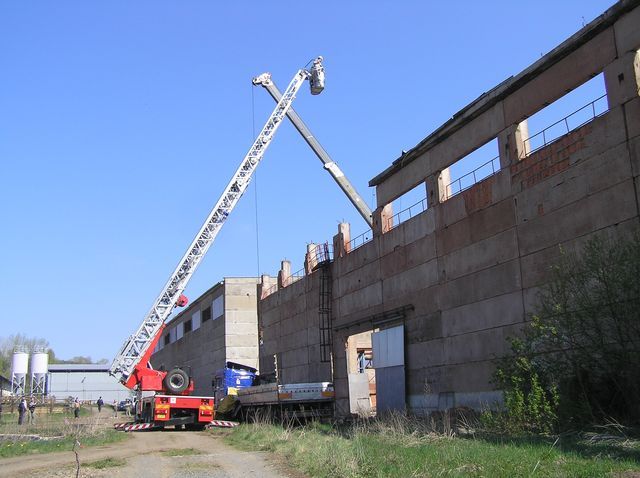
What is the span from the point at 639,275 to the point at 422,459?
563 cm

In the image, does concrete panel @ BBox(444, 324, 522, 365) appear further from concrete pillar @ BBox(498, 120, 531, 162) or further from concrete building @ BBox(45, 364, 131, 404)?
concrete building @ BBox(45, 364, 131, 404)

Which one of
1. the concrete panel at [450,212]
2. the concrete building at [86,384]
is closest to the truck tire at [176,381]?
the concrete panel at [450,212]

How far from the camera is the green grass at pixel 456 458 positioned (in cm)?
887

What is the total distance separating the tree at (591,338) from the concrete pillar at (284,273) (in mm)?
23278

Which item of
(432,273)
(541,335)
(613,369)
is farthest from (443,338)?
(613,369)

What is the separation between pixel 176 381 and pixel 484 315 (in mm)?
16104

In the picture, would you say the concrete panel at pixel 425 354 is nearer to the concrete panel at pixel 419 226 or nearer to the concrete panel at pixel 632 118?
the concrete panel at pixel 419 226

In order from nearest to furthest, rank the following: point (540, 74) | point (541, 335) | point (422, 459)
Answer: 1. point (422, 459)
2. point (541, 335)
3. point (540, 74)

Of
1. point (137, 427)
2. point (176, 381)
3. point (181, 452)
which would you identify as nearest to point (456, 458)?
point (181, 452)

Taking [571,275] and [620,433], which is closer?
[620,433]

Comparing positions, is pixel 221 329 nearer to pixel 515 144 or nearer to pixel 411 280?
pixel 411 280

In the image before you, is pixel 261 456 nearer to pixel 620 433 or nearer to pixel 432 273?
pixel 620 433

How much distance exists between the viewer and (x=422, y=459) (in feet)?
35.0

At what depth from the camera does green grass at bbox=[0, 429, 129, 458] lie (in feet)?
60.1
